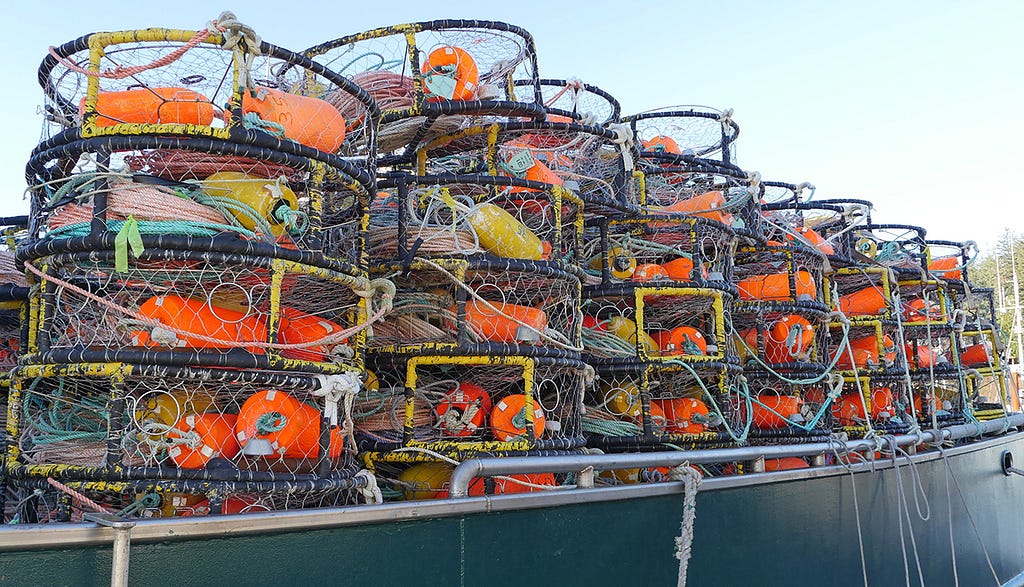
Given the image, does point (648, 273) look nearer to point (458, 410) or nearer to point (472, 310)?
point (472, 310)

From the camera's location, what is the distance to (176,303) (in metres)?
3.31

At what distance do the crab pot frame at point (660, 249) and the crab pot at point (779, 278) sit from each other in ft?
1.59

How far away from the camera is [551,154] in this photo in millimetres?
6215

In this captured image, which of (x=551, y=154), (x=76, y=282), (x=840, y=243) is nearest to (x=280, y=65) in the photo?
(x=551, y=154)

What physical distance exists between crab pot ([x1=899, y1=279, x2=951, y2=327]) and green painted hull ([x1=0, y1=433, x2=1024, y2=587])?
227cm

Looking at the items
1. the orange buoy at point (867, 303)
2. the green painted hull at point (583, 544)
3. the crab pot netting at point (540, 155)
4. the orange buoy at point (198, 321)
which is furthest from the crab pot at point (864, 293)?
the orange buoy at point (198, 321)

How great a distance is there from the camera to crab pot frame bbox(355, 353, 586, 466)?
426 centimetres

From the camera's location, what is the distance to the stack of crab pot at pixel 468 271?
439 cm

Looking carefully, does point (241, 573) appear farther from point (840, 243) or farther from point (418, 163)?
point (840, 243)

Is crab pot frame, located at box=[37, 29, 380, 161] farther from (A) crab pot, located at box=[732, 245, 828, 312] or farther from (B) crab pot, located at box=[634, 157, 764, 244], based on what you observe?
(A) crab pot, located at box=[732, 245, 828, 312]

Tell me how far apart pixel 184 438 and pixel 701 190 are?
202 inches

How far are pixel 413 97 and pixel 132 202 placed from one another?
2260 millimetres

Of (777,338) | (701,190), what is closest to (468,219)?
(701,190)

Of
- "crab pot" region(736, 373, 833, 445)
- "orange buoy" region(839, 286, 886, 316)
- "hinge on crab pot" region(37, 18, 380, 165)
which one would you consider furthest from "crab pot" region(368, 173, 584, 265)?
"orange buoy" region(839, 286, 886, 316)
